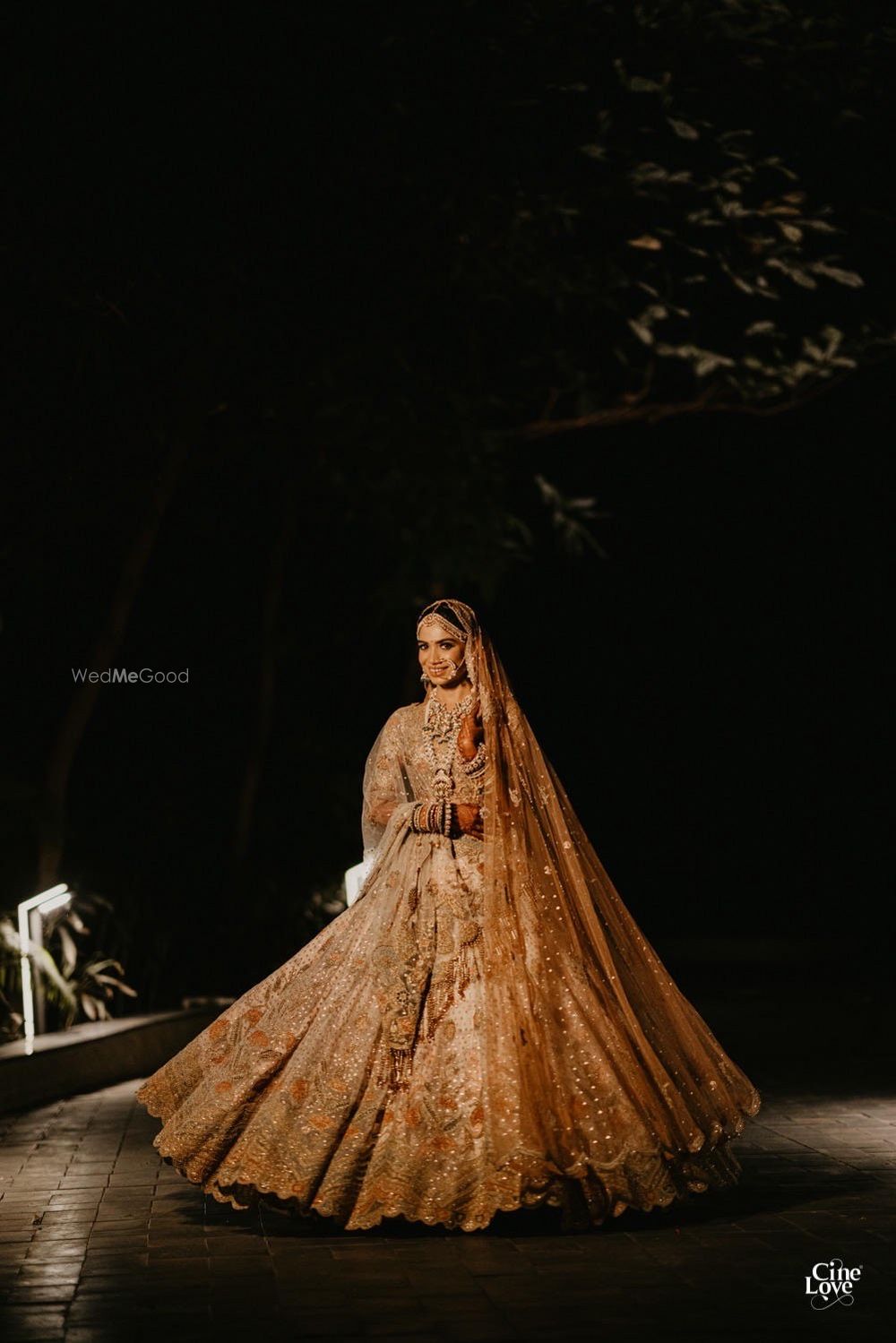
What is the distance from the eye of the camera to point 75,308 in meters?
11.2

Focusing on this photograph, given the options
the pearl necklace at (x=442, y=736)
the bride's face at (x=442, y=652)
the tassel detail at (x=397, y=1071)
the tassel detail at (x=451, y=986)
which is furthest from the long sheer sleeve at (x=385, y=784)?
the tassel detail at (x=397, y=1071)

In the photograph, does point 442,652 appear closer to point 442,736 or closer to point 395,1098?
point 442,736

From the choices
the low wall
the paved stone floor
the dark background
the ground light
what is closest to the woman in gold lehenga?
the paved stone floor

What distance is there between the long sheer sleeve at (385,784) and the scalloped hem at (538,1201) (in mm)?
1317

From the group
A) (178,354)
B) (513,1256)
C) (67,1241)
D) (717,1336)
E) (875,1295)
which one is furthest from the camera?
(178,354)

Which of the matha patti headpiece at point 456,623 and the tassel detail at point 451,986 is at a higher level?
the matha patti headpiece at point 456,623

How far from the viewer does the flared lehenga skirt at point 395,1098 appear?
5938 millimetres

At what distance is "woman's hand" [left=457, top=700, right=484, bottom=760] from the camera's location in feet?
21.9

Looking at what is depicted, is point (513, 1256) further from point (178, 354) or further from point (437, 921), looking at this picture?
point (178, 354)

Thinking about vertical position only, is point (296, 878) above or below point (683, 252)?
below

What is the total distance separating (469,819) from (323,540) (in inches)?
361

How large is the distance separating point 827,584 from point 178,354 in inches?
408

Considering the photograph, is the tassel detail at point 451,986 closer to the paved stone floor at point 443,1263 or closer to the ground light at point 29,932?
the paved stone floor at point 443,1263

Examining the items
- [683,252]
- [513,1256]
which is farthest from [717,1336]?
[683,252]
